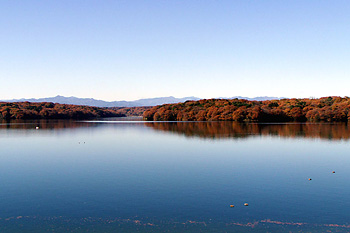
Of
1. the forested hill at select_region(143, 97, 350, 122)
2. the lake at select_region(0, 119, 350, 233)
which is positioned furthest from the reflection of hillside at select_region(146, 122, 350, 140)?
the forested hill at select_region(143, 97, 350, 122)

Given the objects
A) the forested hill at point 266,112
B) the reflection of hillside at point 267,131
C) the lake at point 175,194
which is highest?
the forested hill at point 266,112

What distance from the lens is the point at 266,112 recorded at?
14388cm

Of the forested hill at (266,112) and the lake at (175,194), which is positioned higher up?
the forested hill at (266,112)

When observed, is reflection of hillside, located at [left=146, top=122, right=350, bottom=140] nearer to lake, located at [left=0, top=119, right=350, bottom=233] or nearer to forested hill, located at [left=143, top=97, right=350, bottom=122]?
lake, located at [left=0, top=119, right=350, bottom=233]

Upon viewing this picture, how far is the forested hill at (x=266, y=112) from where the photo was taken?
135 meters

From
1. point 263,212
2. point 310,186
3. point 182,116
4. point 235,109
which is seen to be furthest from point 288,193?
point 182,116

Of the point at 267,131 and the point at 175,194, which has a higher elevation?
the point at 267,131

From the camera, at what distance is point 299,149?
39594 mm

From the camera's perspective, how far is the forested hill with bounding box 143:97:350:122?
135 metres

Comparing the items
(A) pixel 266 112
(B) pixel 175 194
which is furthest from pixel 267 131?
(A) pixel 266 112

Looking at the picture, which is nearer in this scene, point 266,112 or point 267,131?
point 267,131

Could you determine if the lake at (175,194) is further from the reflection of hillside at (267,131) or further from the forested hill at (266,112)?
the forested hill at (266,112)

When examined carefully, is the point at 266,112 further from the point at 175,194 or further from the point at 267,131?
the point at 175,194

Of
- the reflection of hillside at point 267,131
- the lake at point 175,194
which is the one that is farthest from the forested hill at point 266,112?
the lake at point 175,194
